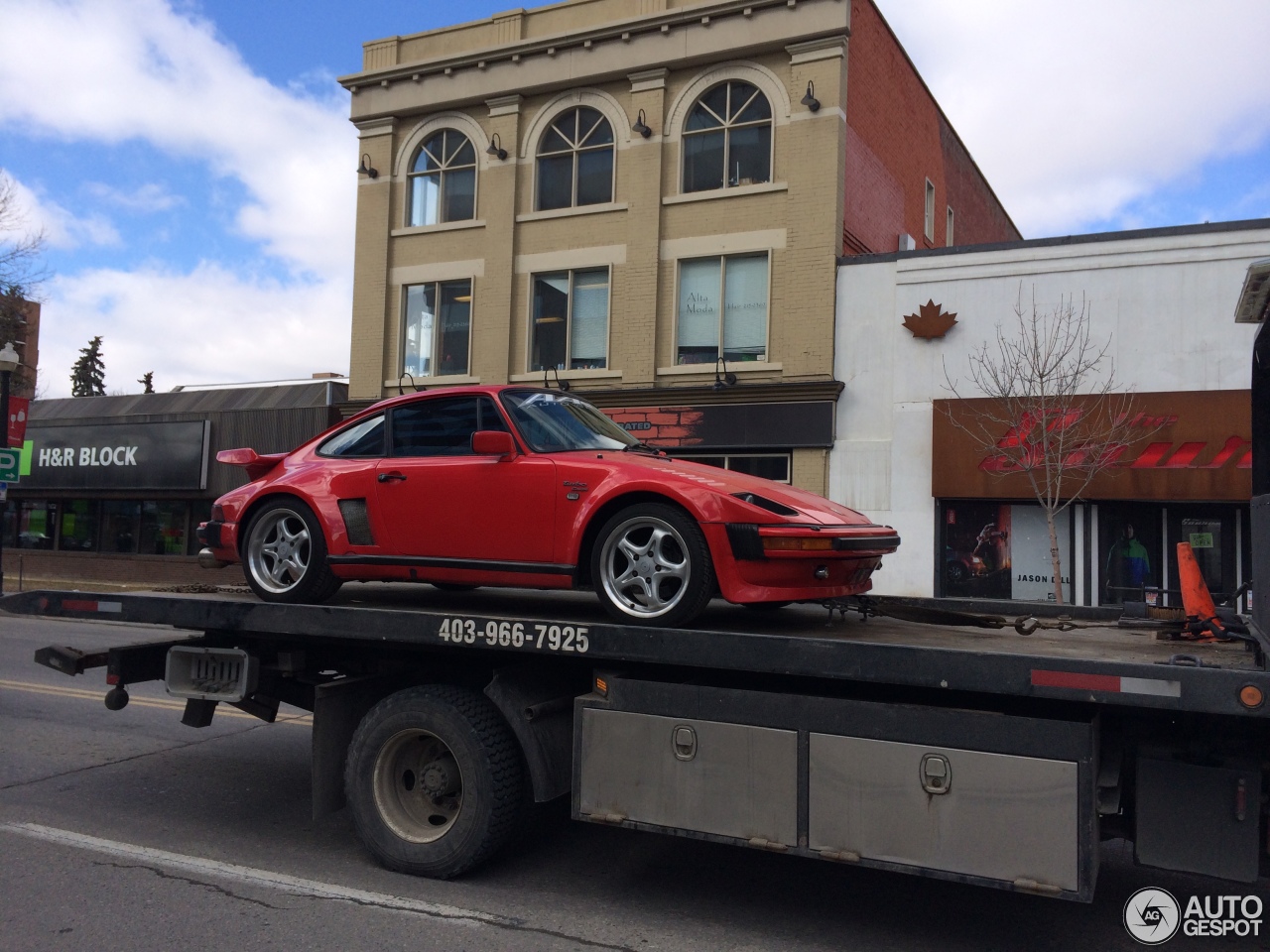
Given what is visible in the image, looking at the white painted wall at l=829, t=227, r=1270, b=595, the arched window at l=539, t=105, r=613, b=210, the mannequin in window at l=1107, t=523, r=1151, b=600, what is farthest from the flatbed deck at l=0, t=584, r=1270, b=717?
the arched window at l=539, t=105, r=613, b=210

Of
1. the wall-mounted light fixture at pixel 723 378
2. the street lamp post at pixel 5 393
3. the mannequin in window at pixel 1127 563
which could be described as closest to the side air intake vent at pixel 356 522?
the wall-mounted light fixture at pixel 723 378

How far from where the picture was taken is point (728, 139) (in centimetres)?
1825

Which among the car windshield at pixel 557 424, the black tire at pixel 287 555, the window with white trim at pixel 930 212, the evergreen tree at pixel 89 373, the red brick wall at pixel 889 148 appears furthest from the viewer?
the evergreen tree at pixel 89 373

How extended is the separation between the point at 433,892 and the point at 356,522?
6.74 feet

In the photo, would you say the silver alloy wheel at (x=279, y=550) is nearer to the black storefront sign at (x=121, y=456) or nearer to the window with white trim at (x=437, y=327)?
the window with white trim at (x=437, y=327)

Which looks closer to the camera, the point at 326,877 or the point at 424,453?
the point at 326,877

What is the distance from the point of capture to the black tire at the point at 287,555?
19.7 ft

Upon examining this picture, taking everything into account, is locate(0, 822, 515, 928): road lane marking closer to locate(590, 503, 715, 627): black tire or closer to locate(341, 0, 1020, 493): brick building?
locate(590, 503, 715, 627): black tire

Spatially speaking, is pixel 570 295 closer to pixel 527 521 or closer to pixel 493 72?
pixel 493 72

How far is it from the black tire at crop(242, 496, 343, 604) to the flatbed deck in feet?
0.65

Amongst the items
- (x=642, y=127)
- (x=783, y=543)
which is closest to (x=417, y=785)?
(x=783, y=543)

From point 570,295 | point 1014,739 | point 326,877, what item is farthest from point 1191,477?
point 326,877

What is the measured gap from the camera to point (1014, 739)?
4004mm

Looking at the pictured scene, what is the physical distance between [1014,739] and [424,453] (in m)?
3.45
